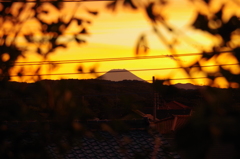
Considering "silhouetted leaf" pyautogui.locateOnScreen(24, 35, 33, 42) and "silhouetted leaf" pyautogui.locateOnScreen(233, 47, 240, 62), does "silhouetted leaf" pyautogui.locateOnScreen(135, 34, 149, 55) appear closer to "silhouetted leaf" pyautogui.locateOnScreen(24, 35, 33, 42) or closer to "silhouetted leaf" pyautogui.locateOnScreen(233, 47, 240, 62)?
"silhouetted leaf" pyautogui.locateOnScreen(233, 47, 240, 62)

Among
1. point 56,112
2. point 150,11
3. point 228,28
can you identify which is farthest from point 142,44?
point 56,112

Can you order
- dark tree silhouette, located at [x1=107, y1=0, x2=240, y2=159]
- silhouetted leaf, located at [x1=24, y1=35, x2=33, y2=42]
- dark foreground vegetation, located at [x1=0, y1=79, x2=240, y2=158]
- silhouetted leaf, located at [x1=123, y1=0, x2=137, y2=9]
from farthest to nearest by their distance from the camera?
1. silhouetted leaf, located at [x1=24, y1=35, x2=33, y2=42]
2. dark foreground vegetation, located at [x1=0, y1=79, x2=240, y2=158]
3. silhouetted leaf, located at [x1=123, y1=0, x2=137, y2=9]
4. dark tree silhouette, located at [x1=107, y1=0, x2=240, y2=159]

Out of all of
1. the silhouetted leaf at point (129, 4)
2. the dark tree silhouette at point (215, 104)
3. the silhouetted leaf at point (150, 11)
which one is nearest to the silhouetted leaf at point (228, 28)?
the dark tree silhouette at point (215, 104)

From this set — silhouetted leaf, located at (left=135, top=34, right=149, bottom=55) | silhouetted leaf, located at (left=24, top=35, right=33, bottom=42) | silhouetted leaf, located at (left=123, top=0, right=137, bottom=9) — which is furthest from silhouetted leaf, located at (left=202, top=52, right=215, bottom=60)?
silhouetted leaf, located at (left=24, top=35, right=33, bottom=42)

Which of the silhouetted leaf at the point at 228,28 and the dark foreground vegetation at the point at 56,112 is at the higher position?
the silhouetted leaf at the point at 228,28

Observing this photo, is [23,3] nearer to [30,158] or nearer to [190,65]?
[30,158]

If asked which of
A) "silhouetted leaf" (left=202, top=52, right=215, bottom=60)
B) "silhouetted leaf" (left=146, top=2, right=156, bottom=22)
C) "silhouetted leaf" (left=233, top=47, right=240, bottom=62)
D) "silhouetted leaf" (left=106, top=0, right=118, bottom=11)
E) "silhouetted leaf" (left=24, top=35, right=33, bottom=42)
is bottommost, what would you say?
A: "silhouetted leaf" (left=202, top=52, right=215, bottom=60)

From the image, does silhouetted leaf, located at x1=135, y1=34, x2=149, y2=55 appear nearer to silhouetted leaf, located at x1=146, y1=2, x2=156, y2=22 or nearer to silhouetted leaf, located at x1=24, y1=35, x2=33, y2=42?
silhouetted leaf, located at x1=146, y1=2, x2=156, y2=22

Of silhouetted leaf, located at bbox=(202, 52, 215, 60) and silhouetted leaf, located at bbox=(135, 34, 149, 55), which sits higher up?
silhouetted leaf, located at bbox=(135, 34, 149, 55)

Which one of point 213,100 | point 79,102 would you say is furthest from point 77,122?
point 213,100

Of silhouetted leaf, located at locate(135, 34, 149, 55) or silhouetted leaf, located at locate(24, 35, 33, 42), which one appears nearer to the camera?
silhouetted leaf, located at locate(135, 34, 149, 55)

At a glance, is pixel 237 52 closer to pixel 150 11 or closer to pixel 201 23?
pixel 201 23

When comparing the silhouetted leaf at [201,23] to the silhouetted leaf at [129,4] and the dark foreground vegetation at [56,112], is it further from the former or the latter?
the dark foreground vegetation at [56,112]

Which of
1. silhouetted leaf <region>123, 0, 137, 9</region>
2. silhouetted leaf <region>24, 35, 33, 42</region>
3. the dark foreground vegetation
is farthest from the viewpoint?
silhouetted leaf <region>24, 35, 33, 42</region>
